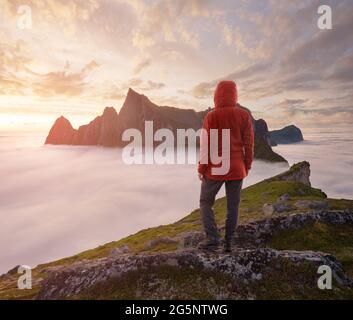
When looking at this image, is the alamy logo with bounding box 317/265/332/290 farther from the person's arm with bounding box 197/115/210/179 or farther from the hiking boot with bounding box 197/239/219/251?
the person's arm with bounding box 197/115/210/179

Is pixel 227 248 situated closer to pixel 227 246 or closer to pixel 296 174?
pixel 227 246

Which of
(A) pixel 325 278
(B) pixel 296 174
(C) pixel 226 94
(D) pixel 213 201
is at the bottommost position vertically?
(A) pixel 325 278

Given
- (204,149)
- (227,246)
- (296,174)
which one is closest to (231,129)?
(204,149)

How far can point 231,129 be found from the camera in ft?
33.4

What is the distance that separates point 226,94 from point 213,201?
3845 millimetres

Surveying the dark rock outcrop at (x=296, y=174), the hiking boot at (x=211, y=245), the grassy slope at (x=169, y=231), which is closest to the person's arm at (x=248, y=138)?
the hiking boot at (x=211, y=245)

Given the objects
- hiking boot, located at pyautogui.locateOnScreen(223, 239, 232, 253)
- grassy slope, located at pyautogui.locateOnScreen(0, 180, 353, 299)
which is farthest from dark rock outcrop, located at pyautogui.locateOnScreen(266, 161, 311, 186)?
hiking boot, located at pyautogui.locateOnScreen(223, 239, 232, 253)

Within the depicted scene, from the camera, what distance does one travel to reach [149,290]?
908cm

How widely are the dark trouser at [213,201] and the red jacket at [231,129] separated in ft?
1.09

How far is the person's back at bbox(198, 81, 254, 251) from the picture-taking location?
1008cm

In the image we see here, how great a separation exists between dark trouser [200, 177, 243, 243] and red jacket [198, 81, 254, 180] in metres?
0.33

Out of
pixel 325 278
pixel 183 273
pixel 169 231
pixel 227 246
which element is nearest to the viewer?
pixel 325 278
